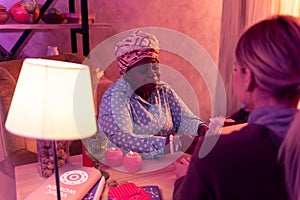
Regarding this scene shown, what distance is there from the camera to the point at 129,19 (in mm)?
3365

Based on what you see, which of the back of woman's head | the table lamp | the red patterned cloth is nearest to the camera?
the back of woman's head

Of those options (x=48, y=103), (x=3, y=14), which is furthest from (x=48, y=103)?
(x=3, y=14)

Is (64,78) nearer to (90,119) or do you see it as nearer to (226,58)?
(90,119)

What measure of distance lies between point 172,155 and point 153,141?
4.1 inches

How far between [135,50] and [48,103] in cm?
94

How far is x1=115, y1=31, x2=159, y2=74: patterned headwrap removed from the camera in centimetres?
178

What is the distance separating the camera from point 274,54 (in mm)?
783

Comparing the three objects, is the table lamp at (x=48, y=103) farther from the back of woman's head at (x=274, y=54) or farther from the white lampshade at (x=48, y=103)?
the back of woman's head at (x=274, y=54)

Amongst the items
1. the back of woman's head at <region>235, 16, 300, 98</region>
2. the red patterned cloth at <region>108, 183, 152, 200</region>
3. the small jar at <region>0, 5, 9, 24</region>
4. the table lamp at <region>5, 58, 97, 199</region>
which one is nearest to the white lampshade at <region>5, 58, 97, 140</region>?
the table lamp at <region>5, 58, 97, 199</region>

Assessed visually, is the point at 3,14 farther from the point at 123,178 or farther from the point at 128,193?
the point at 128,193

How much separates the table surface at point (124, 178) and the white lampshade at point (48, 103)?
0.41 m

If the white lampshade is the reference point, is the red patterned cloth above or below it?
below

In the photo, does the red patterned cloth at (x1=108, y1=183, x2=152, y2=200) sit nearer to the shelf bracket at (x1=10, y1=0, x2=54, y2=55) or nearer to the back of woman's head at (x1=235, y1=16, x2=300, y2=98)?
the back of woman's head at (x1=235, y1=16, x2=300, y2=98)

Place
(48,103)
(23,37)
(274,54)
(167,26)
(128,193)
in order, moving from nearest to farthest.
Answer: (274,54) < (48,103) < (128,193) < (23,37) < (167,26)
